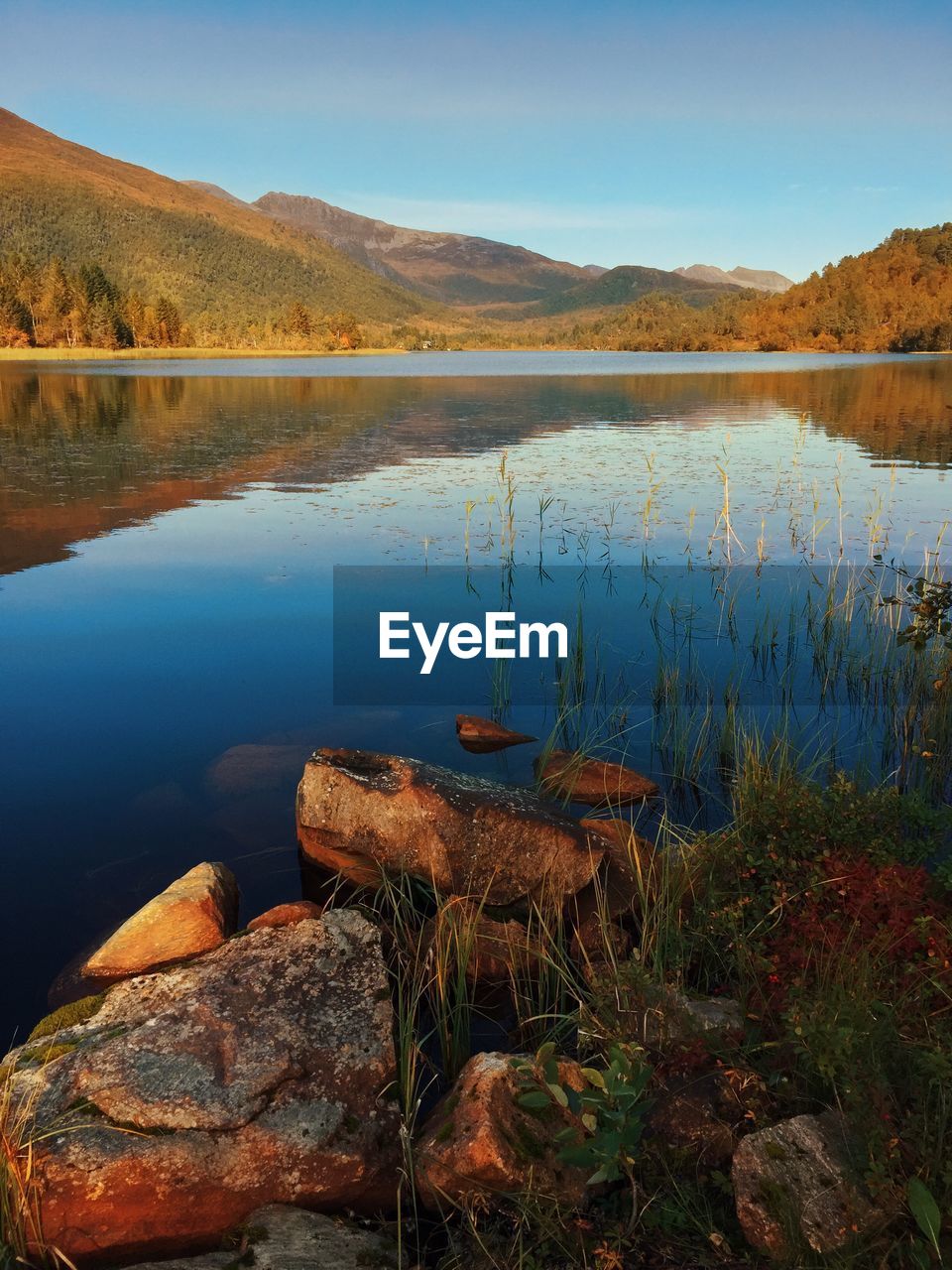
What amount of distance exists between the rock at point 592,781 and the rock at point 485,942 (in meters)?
2.00

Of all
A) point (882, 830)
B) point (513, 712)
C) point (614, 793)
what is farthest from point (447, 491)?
point (882, 830)

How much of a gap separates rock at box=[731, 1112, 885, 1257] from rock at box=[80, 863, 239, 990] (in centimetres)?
338

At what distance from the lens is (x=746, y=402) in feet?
144

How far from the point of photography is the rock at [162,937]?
17.5ft

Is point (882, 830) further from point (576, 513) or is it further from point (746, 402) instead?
point (746, 402)

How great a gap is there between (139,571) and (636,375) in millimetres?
64722

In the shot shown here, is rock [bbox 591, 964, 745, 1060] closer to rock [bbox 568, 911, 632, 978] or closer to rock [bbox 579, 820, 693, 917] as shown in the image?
rock [bbox 568, 911, 632, 978]

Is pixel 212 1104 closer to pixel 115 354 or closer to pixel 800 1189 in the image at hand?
pixel 800 1189

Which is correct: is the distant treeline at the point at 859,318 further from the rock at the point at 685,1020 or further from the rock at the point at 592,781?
the rock at the point at 685,1020

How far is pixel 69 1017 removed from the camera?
462cm

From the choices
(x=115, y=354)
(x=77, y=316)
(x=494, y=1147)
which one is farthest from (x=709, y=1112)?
(x=77, y=316)

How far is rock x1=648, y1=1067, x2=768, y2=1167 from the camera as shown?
3635 mm

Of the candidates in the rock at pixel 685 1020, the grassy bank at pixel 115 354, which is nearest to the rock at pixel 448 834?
the rock at pixel 685 1020

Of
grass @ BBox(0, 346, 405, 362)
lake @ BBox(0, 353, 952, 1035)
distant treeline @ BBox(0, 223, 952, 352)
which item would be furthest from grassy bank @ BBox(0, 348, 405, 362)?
lake @ BBox(0, 353, 952, 1035)
